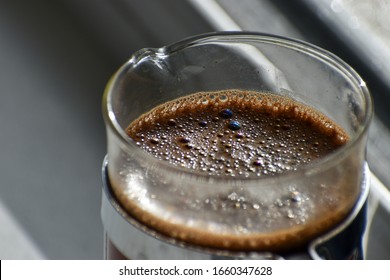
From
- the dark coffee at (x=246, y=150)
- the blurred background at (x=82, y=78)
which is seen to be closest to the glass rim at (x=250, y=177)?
the dark coffee at (x=246, y=150)

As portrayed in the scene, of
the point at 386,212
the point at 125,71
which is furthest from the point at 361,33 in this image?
the point at 125,71

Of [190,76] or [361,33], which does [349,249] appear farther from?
[361,33]

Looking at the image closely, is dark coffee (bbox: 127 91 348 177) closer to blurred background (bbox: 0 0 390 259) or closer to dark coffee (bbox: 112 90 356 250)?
dark coffee (bbox: 112 90 356 250)

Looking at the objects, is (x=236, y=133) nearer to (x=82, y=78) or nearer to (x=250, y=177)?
(x=250, y=177)

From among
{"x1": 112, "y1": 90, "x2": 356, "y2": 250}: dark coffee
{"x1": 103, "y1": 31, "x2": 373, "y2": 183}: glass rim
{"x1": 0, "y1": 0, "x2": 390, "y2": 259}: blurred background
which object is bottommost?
{"x1": 0, "y1": 0, "x2": 390, "y2": 259}: blurred background

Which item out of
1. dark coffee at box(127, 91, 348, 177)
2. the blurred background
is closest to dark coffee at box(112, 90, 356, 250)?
dark coffee at box(127, 91, 348, 177)

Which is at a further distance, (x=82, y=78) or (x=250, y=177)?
(x=82, y=78)

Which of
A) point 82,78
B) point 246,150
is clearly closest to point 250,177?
point 246,150
